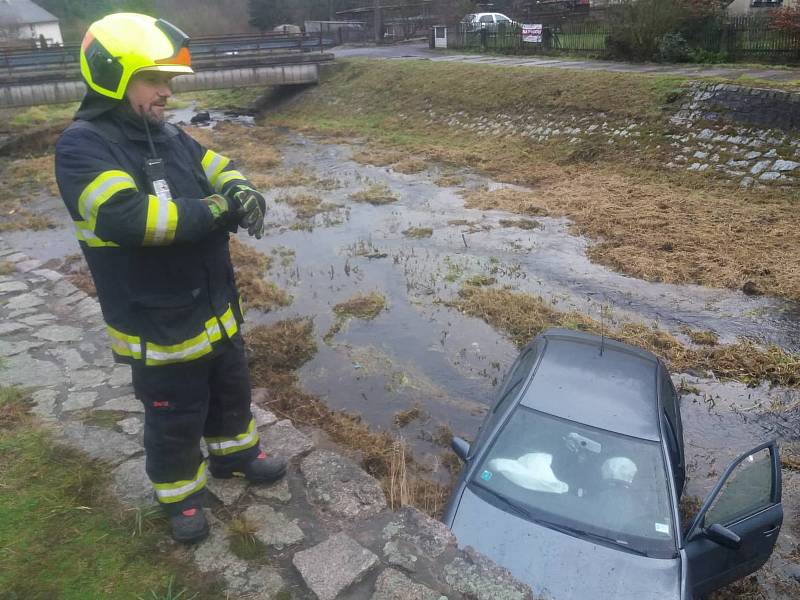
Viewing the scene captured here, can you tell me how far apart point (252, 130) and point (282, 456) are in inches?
830

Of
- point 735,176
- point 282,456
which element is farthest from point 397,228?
point 282,456

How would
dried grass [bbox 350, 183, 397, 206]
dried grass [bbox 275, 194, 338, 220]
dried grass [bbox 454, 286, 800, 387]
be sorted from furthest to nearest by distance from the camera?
dried grass [bbox 350, 183, 397, 206], dried grass [bbox 275, 194, 338, 220], dried grass [bbox 454, 286, 800, 387]

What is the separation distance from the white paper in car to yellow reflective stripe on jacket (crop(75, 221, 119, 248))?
2623 millimetres

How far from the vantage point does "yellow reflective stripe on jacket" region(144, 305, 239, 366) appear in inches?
104

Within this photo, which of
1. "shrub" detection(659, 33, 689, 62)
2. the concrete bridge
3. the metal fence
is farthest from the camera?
the concrete bridge

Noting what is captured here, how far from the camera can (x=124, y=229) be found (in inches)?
92.7

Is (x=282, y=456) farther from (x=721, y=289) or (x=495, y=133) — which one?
(x=495, y=133)

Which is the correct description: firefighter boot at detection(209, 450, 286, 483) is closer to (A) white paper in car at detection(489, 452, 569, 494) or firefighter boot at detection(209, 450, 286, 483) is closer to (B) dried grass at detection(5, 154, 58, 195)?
(A) white paper in car at detection(489, 452, 569, 494)

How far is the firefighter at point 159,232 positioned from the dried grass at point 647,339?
473cm

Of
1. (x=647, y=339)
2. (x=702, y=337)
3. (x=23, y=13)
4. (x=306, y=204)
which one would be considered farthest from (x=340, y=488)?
(x=23, y=13)

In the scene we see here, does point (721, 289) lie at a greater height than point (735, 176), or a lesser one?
lesser

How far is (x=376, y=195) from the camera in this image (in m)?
13.2

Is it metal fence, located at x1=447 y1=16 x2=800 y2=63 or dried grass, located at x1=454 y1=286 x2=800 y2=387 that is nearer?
dried grass, located at x1=454 y1=286 x2=800 y2=387

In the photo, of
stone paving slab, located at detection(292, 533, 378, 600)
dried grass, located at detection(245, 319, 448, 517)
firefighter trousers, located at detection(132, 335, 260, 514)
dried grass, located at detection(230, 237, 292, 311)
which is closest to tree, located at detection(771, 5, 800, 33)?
dried grass, located at detection(230, 237, 292, 311)
